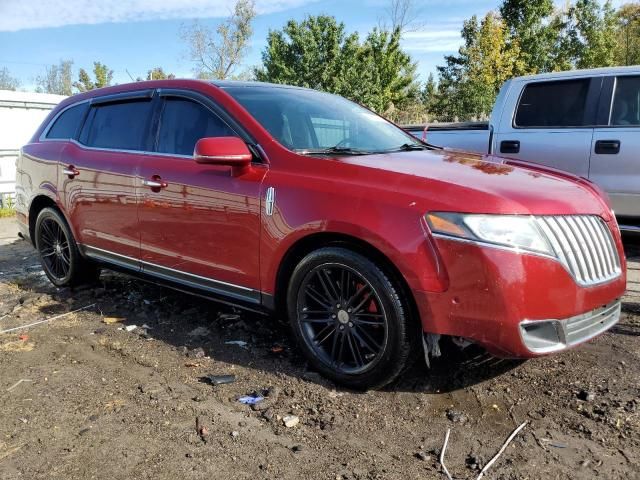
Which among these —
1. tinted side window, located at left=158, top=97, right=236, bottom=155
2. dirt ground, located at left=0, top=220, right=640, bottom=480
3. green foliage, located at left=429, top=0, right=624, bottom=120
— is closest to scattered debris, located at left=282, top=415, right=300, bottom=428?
dirt ground, located at left=0, top=220, right=640, bottom=480

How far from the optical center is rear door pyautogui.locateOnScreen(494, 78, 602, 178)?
5820 mm

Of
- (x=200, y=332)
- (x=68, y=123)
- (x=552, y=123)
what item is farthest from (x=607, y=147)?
(x=68, y=123)

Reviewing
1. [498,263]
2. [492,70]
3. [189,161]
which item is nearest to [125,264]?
[189,161]

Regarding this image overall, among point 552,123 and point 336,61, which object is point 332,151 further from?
point 336,61

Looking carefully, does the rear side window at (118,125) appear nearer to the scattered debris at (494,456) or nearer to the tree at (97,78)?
the scattered debris at (494,456)

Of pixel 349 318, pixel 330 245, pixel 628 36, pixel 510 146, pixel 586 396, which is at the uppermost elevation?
pixel 628 36

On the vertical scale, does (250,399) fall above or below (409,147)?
below

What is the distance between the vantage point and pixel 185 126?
4.05 m

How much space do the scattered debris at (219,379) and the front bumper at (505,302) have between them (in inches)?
49.9

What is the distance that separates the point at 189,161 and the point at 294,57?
31.7 meters

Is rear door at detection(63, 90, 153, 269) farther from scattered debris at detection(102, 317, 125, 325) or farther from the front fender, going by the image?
the front fender

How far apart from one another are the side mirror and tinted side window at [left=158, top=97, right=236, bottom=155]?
1.03 ft

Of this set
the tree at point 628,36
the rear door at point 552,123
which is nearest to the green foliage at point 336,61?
the tree at point 628,36

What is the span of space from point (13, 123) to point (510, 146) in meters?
12.5
